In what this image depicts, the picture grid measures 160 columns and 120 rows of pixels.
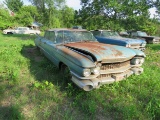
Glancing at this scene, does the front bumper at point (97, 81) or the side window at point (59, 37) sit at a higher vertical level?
the side window at point (59, 37)

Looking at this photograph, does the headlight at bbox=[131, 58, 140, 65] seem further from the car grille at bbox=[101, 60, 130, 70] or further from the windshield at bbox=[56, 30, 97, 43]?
the windshield at bbox=[56, 30, 97, 43]

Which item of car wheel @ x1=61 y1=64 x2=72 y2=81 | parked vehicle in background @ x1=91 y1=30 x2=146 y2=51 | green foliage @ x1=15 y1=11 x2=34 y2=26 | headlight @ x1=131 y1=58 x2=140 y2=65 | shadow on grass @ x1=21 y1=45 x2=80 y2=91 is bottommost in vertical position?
shadow on grass @ x1=21 y1=45 x2=80 y2=91

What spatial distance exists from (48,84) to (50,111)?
38.4 inches

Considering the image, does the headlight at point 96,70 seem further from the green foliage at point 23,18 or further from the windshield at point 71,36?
the green foliage at point 23,18

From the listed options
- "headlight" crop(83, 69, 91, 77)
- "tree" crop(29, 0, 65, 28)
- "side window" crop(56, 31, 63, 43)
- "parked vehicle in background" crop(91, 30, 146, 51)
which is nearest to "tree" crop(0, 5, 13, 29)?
"tree" crop(29, 0, 65, 28)

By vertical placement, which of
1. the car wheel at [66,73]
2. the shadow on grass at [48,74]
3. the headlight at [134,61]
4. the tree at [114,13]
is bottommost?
the shadow on grass at [48,74]

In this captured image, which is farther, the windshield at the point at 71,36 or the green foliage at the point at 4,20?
the green foliage at the point at 4,20

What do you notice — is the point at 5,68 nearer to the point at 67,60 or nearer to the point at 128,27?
the point at 67,60

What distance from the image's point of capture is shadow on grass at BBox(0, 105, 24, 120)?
2.70 meters

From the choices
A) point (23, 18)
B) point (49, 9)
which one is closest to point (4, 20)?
point (23, 18)

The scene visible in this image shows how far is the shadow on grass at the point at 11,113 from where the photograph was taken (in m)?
2.70

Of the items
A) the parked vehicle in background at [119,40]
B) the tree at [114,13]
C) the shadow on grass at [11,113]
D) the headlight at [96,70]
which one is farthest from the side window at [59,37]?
the tree at [114,13]

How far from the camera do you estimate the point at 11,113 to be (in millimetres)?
2818

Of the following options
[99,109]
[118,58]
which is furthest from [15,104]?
[118,58]
